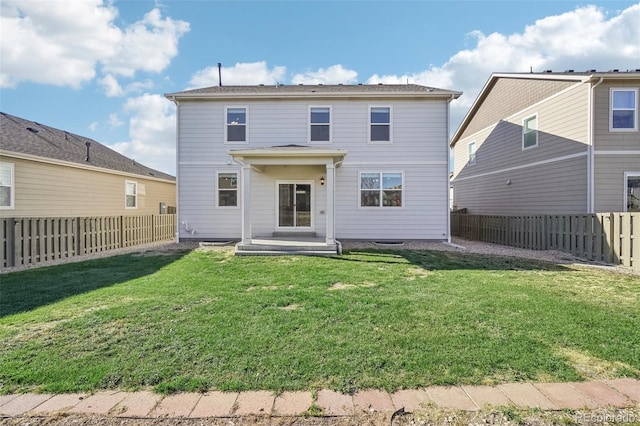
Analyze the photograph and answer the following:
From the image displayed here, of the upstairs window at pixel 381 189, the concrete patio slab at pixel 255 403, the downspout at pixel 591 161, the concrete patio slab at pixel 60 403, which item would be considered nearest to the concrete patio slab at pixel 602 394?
the concrete patio slab at pixel 255 403

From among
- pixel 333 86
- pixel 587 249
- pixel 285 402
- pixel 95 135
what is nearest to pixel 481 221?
pixel 587 249

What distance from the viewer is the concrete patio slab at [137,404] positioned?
238 centimetres

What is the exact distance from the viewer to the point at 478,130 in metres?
18.1

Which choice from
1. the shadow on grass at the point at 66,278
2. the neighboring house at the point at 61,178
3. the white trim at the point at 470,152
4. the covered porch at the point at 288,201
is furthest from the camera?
the white trim at the point at 470,152

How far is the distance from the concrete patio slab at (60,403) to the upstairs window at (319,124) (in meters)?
11.1

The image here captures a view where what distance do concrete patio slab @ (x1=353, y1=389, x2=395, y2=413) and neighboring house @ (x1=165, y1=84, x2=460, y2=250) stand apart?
997 cm

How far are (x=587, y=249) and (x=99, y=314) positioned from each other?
11.8 meters

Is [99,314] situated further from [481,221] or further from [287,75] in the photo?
[287,75]

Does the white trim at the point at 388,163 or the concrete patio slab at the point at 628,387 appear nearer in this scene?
the concrete patio slab at the point at 628,387

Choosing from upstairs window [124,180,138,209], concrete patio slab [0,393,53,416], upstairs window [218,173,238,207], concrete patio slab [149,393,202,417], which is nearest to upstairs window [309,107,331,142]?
upstairs window [218,173,238,207]

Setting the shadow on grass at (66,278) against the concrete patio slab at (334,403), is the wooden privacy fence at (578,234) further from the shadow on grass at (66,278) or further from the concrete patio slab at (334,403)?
the shadow on grass at (66,278)

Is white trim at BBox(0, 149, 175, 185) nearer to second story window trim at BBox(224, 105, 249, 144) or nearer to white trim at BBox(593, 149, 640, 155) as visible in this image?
second story window trim at BBox(224, 105, 249, 144)

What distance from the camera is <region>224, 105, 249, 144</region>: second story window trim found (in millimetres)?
12688

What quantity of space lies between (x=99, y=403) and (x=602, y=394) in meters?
4.06
